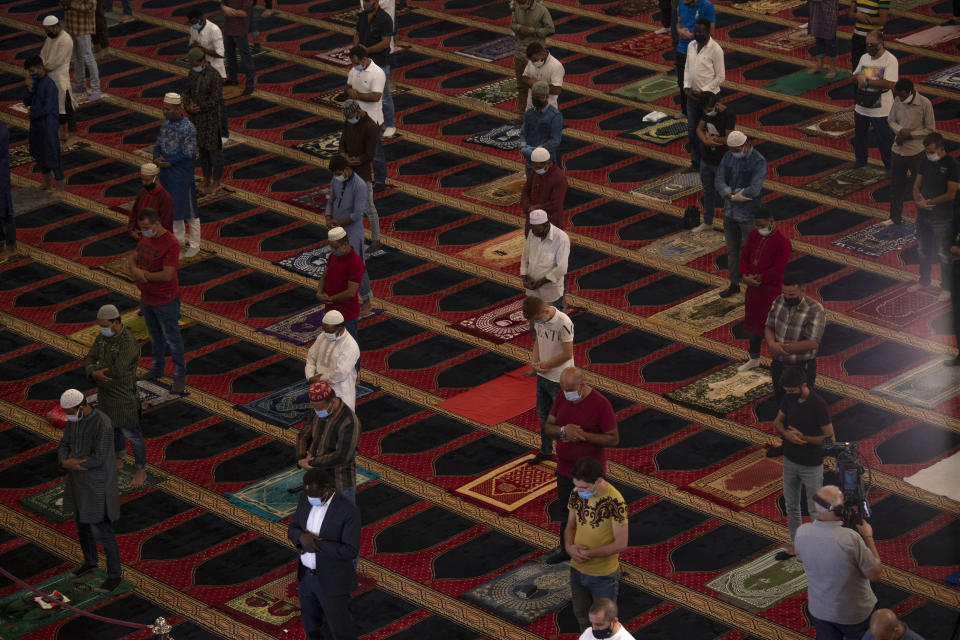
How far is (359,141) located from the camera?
14859 mm

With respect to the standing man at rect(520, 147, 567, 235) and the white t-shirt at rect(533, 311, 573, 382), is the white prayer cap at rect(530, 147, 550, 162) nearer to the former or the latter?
the standing man at rect(520, 147, 567, 235)

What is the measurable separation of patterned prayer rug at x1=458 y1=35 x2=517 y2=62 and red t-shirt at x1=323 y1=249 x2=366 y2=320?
7665 mm

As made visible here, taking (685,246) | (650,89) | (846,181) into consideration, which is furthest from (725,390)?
(650,89)

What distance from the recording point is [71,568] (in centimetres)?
1123

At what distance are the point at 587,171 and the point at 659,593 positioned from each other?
274 inches

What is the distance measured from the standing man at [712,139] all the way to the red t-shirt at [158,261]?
4.46 metres

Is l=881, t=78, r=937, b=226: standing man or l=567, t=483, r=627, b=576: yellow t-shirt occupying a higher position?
l=881, t=78, r=937, b=226: standing man

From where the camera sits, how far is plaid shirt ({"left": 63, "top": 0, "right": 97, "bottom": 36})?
18.9m

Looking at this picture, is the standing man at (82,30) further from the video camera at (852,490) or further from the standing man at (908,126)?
the video camera at (852,490)

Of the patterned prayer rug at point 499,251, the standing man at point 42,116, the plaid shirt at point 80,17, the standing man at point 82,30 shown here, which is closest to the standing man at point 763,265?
the patterned prayer rug at point 499,251

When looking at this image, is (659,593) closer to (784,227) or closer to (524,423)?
(524,423)

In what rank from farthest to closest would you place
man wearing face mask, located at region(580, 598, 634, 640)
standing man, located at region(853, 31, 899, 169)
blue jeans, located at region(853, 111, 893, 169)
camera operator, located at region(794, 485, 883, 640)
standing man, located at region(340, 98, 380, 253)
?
blue jeans, located at region(853, 111, 893, 169)
standing man, located at region(853, 31, 899, 169)
standing man, located at region(340, 98, 380, 253)
camera operator, located at region(794, 485, 883, 640)
man wearing face mask, located at region(580, 598, 634, 640)

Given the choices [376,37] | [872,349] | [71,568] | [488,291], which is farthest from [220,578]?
[376,37]

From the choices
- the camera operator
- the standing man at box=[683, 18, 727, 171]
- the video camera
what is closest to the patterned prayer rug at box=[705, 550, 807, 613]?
the video camera
